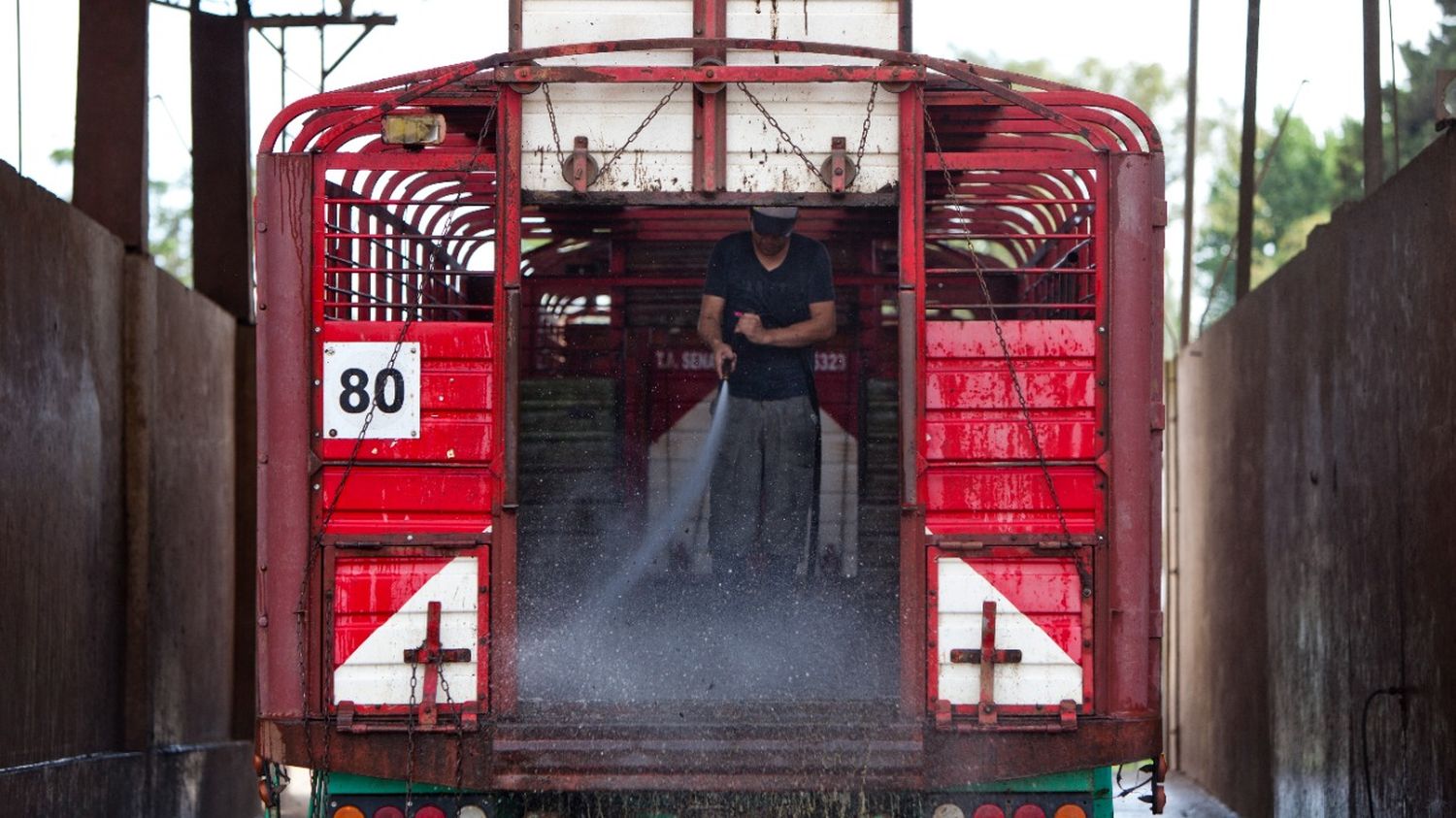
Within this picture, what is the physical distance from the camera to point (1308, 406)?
9445 millimetres

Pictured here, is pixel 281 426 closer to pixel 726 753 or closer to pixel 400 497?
pixel 400 497

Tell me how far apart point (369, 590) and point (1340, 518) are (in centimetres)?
442

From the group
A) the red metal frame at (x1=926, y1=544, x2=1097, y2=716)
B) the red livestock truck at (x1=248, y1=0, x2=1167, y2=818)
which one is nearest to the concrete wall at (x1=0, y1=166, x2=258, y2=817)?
the red livestock truck at (x1=248, y1=0, x2=1167, y2=818)

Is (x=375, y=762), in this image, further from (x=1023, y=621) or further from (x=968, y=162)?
(x=968, y=162)

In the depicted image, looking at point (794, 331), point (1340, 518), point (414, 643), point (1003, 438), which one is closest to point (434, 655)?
point (414, 643)

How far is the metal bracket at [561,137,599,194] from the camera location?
22.3ft

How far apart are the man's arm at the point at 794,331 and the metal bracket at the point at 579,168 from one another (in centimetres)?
140

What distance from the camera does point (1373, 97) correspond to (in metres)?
10.3

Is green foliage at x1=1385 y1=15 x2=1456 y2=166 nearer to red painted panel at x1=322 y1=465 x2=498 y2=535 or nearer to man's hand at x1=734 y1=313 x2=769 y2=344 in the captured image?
man's hand at x1=734 y1=313 x2=769 y2=344

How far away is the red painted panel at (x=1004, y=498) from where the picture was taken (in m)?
6.80

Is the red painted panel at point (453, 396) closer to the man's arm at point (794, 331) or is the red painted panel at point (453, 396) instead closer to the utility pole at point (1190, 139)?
the man's arm at point (794, 331)

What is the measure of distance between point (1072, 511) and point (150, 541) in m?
5.39

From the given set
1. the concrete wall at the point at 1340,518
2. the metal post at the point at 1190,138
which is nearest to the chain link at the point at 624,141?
the concrete wall at the point at 1340,518

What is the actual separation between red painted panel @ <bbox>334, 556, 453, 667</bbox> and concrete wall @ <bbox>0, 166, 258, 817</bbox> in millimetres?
1875
